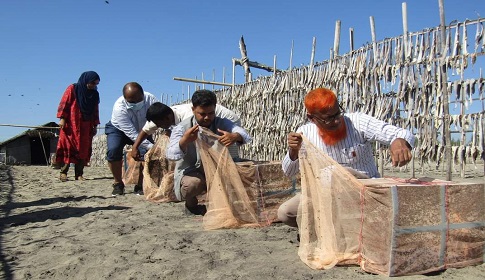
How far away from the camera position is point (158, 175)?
5.28 meters

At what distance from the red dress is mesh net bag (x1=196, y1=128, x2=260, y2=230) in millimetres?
4335

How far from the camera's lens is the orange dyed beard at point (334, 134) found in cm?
264

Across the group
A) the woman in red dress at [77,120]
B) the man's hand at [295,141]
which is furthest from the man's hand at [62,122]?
the man's hand at [295,141]

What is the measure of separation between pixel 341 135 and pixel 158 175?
10.3 feet

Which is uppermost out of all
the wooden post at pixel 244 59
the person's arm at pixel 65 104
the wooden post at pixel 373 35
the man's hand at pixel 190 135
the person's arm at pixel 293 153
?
the wooden post at pixel 244 59

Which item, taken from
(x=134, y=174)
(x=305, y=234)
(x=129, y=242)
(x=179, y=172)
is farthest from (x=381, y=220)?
(x=134, y=174)

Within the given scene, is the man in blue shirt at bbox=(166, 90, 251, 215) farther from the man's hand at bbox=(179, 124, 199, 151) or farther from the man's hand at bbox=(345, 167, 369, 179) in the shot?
the man's hand at bbox=(345, 167, 369, 179)

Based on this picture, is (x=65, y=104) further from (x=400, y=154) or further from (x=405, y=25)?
(x=400, y=154)

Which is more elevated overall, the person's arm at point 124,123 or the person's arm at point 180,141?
the person's arm at point 124,123

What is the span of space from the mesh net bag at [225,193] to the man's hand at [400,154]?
4.46 ft

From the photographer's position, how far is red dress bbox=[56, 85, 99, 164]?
7.02 meters

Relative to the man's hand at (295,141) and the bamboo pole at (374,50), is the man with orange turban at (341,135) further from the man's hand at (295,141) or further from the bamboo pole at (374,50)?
the bamboo pole at (374,50)

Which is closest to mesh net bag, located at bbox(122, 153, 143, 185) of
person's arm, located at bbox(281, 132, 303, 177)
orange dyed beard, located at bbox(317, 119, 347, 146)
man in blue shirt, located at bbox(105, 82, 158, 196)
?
man in blue shirt, located at bbox(105, 82, 158, 196)

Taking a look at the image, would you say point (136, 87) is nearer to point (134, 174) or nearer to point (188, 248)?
point (134, 174)
